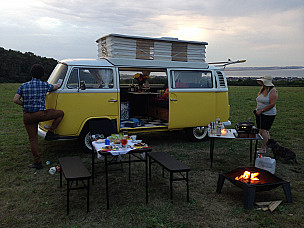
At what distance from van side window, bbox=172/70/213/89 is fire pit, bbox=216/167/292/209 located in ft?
12.0

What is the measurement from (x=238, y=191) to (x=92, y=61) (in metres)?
4.30

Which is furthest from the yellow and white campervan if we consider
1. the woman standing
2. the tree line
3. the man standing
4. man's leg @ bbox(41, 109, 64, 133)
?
the tree line

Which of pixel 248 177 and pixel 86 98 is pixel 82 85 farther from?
pixel 248 177

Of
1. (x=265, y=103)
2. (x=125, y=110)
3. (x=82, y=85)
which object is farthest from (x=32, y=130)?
(x=265, y=103)

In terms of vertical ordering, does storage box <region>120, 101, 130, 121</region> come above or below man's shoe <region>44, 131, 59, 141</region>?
above

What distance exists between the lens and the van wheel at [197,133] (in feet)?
27.6

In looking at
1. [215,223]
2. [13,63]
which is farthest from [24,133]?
[13,63]

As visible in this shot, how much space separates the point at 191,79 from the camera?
8.28 meters

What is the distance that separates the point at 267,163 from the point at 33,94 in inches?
186

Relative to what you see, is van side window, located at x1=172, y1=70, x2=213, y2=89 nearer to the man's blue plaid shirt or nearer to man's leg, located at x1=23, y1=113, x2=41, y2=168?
the man's blue plaid shirt

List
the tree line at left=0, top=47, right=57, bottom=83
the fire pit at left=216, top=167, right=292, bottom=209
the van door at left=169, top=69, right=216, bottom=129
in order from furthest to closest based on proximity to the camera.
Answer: the tree line at left=0, top=47, right=57, bottom=83
the van door at left=169, top=69, right=216, bottom=129
the fire pit at left=216, top=167, right=292, bottom=209

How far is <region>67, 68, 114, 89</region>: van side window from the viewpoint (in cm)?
673

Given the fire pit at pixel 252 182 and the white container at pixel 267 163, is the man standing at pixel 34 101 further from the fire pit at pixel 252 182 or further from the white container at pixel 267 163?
the white container at pixel 267 163

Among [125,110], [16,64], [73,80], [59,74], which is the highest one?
[16,64]
